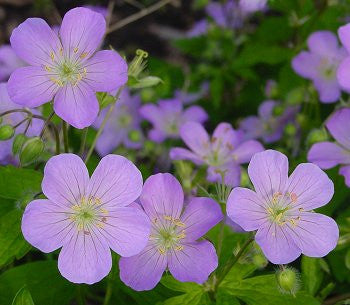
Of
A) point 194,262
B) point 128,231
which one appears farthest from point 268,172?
point 128,231

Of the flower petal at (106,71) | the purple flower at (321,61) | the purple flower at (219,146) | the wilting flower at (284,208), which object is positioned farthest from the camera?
the purple flower at (321,61)

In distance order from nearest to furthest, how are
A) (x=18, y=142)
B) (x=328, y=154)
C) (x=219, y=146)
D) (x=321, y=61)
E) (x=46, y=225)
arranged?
1. (x=46, y=225)
2. (x=18, y=142)
3. (x=328, y=154)
4. (x=219, y=146)
5. (x=321, y=61)

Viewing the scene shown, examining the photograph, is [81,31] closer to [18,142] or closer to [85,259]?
[18,142]

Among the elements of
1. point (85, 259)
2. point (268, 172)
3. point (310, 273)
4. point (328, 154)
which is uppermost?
point (268, 172)

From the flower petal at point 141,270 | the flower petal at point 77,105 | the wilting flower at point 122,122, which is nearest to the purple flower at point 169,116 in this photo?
the wilting flower at point 122,122

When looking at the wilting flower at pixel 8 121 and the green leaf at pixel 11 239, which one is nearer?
the green leaf at pixel 11 239

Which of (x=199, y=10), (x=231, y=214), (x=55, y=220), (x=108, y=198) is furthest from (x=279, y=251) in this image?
(x=199, y=10)

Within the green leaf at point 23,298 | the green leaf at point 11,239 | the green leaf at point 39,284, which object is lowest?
the green leaf at point 39,284

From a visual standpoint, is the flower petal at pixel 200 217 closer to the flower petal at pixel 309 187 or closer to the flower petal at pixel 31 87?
the flower petal at pixel 309 187
